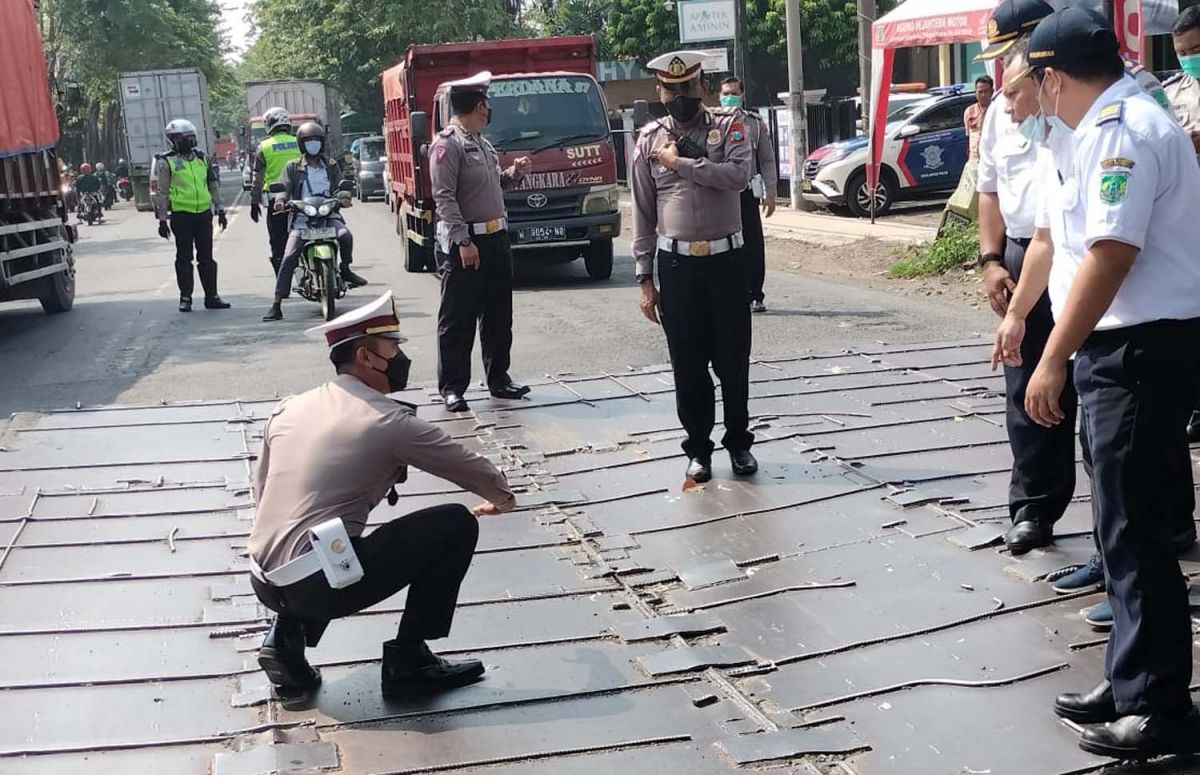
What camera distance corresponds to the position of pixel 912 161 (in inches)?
875

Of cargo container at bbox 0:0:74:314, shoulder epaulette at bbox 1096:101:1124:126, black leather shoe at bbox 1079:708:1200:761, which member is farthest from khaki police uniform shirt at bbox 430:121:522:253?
cargo container at bbox 0:0:74:314

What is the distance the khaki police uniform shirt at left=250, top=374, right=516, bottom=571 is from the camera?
4.57 m

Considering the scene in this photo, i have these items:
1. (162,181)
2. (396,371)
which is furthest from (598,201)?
(396,371)

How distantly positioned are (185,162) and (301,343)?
316 cm

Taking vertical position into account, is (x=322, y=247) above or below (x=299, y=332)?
above

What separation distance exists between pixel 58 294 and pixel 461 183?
27.1 ft

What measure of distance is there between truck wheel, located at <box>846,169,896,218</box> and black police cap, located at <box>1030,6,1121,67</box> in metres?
18.8

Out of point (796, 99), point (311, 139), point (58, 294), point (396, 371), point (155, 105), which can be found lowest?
point (58, 294)

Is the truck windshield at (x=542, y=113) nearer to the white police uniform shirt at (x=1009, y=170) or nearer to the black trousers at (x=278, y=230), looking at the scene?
the black trousers at (x=278, y=230)

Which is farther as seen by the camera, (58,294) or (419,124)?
(58,294)

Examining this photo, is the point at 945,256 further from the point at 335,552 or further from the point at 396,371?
the point at 335,552

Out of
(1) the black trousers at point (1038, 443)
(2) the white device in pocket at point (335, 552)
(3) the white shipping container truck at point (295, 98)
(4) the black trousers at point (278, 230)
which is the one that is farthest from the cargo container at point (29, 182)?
(3) the white shipping container truck at point (295, 98)

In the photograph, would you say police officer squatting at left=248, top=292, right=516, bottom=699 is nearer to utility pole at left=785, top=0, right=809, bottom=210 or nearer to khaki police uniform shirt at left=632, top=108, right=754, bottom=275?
khaki police uniform shirt at left=632, top=108, right=754, bottom=275

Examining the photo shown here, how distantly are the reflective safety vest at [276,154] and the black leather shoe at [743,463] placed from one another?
8.48 meters
